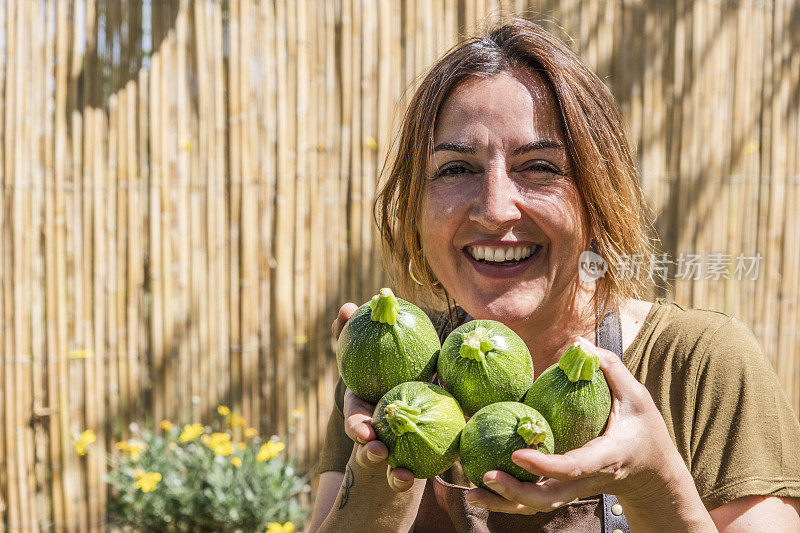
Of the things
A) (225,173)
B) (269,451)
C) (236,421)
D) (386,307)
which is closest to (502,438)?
(386,307)

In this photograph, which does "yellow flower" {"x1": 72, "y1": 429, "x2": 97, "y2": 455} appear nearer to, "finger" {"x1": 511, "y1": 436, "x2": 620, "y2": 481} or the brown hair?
the brown hair

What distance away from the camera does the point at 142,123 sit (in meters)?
4.39

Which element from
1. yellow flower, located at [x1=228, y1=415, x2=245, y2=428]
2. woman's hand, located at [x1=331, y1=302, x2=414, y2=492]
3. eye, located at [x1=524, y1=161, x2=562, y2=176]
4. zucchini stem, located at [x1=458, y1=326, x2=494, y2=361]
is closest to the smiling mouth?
eye, located at [x1=524, y1=161, x2=562, y2=176]

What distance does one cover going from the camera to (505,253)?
7.11ft

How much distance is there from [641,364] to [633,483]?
2.05 feet

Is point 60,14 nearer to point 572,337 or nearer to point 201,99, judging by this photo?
point 201,99

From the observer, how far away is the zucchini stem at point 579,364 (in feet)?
5.27

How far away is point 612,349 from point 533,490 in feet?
2.84

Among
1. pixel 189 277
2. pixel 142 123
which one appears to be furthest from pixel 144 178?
pixel 189 277

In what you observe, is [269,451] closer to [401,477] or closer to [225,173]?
[225,173]

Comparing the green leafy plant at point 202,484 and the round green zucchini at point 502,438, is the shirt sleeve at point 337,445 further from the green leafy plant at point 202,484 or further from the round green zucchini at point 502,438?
the green leafy plant at point 202,484

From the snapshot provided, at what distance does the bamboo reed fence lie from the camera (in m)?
4.36

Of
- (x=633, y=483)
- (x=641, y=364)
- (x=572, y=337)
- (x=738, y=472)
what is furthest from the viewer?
(x=572, y=337)

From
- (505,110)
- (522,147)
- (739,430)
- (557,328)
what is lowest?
(739,430)
